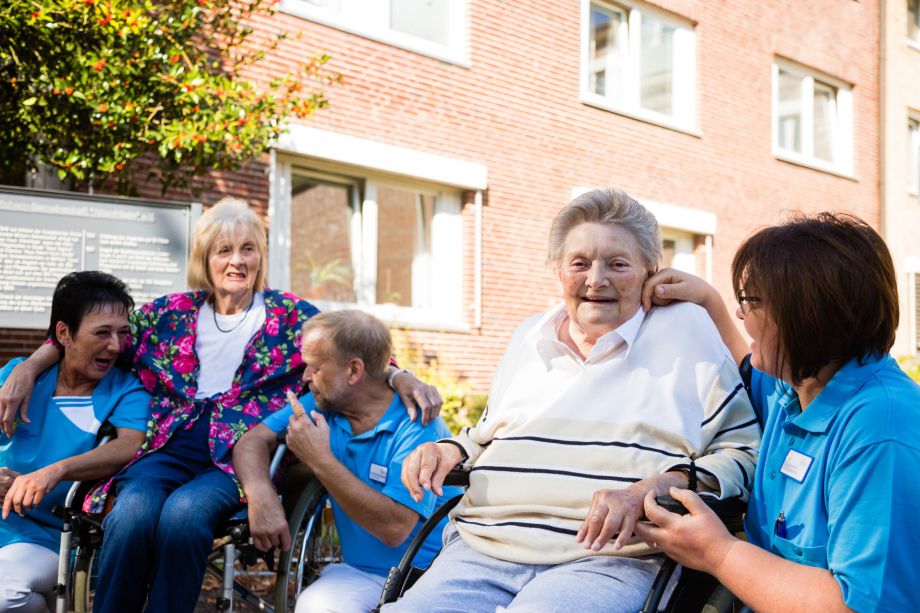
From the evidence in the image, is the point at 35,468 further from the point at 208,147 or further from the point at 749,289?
the point at 208,147

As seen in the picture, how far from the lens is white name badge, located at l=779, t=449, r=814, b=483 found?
1.88 metres

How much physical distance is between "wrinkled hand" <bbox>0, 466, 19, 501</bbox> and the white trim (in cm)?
549

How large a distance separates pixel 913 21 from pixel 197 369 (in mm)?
17436

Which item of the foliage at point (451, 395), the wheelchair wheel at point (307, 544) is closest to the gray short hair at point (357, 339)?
the wheelchair wheel at point (307, 544)

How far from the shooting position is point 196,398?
140 inches

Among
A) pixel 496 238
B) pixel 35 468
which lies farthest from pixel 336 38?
pixel 35 468

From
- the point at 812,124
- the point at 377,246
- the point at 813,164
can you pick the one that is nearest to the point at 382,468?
the point at 377,246

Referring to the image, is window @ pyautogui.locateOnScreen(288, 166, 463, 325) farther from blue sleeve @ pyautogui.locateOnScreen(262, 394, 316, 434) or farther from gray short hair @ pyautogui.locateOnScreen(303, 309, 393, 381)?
gray short hair @ pyautogui.locateOnScreen(303, 309, 393, 381)

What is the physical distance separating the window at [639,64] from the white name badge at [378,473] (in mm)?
9253

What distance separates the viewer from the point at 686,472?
2205mm

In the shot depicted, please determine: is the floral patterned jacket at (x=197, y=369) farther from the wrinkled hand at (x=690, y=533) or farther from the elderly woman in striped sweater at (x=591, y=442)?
the wrinkled hand at (x=690, y=533)

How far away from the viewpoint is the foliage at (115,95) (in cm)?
542

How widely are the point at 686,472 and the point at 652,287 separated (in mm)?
582

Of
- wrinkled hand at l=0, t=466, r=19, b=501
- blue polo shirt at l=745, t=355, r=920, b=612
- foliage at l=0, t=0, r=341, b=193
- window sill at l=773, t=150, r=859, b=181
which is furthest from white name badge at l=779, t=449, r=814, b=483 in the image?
window sill at l=773, t=150, r=859, b=181
